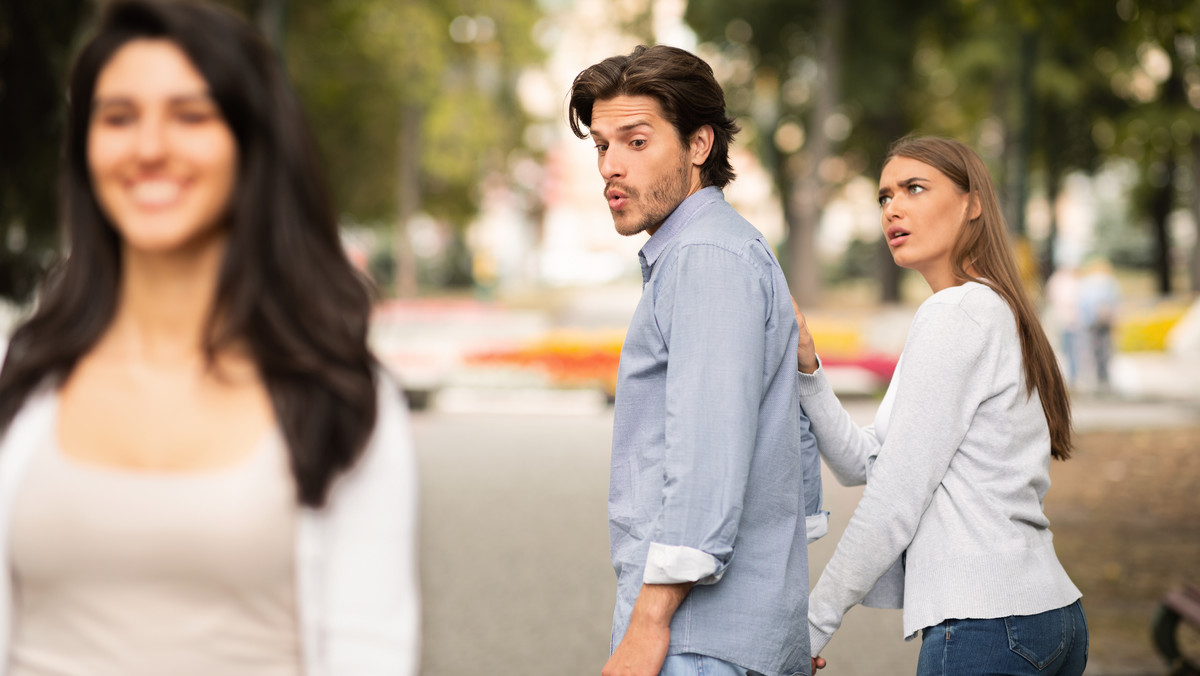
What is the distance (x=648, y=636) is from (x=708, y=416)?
42 centimetres

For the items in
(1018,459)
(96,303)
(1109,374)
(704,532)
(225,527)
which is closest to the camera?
(225,527)

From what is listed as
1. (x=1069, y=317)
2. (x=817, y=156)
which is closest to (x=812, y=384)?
(x=1069, y=317)

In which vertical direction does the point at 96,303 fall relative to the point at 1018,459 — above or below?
above

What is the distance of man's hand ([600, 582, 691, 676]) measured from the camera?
2.30m

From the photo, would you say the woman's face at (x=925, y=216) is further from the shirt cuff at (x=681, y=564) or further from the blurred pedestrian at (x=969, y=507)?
the shirt cuff at (x=681, y=564)

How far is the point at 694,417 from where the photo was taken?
231 centimetres

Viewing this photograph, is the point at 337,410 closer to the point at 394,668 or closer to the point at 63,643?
the point at 394,668

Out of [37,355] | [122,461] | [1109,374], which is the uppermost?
[37,355]

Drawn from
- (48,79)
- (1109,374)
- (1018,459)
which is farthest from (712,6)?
(1018,459)

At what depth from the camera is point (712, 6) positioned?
2942 cm

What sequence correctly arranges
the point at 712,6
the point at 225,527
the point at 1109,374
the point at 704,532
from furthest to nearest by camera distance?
the point at 712,6, the point at 1109,374, the point at 704,532, the point at 225,527

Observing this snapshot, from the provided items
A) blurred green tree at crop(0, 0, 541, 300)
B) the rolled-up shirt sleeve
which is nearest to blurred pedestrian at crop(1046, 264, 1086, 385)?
blurred green tree at crop(0, 0, 541, 300)

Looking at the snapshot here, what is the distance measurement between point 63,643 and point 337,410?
48 centimetres

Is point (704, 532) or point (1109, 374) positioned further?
point (1109, 374)
